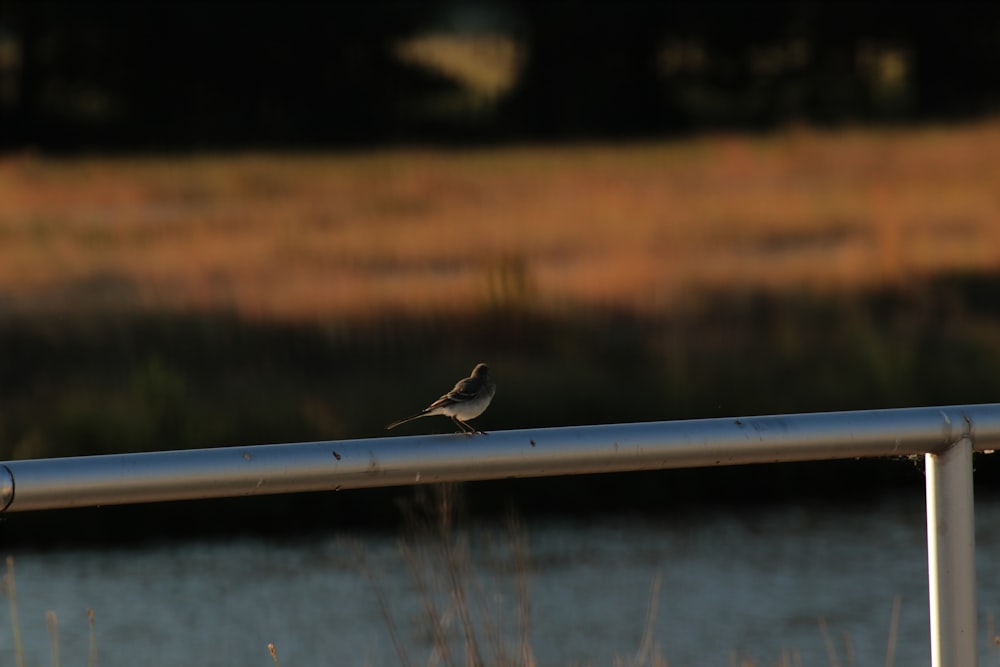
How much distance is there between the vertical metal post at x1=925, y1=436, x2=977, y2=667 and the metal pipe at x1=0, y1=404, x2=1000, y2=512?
5cm

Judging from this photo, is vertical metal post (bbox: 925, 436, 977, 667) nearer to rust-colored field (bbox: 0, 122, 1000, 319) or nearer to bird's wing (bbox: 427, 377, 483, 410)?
bird's wing (bbox: 427, 377, 483, 410)

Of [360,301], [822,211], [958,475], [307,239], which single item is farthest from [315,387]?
[958,475]

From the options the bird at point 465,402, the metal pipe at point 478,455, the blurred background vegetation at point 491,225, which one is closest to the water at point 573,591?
the blurred background vegetation at point 491,225

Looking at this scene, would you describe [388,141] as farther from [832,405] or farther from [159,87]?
[832,405]

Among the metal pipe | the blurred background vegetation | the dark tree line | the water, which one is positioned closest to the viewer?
the metal pipe

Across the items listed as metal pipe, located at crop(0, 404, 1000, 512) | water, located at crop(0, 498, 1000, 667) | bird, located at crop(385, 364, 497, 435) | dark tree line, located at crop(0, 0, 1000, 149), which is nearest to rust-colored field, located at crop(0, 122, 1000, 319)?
water, located at crop(0, 498, 1000, 667)

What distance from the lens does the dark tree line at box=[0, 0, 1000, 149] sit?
3253 centimetres

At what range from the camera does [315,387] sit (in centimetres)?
1276

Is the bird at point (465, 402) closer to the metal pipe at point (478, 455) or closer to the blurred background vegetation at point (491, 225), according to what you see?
the metal pipe at point (478, 455)

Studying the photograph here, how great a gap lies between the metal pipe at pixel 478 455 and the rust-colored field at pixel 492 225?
12653 mm

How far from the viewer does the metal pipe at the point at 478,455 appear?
1761mm

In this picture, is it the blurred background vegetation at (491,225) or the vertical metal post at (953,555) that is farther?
the blurred background vegetation at (491,225)

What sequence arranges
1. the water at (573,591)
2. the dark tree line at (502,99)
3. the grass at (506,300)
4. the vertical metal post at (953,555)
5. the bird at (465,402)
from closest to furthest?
the vertical metal post at (953,555)
the bird at (465,402)
the water at (573,591)
the grass at (506,300)
the dark tree line at (502,99)

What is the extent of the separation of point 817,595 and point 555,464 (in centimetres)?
959
